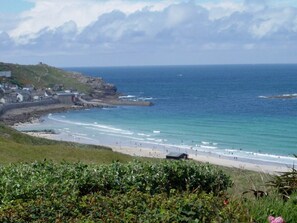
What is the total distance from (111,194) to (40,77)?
167211 millimetres

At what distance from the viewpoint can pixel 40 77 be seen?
564 feet

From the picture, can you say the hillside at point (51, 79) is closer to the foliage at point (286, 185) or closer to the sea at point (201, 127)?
the sea at point (201, 127)

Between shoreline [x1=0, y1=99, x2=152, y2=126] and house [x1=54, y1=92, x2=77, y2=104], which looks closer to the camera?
shoreline [x1=0, y1=99, x2=152, y2=126]

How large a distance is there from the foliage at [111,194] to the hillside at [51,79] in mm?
136192

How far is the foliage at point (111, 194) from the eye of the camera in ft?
22.0

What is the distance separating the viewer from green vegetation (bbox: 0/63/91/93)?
158375mm

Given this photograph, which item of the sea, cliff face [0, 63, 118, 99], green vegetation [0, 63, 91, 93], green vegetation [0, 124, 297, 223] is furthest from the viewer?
green vegetation [0, 63, 91, 93]

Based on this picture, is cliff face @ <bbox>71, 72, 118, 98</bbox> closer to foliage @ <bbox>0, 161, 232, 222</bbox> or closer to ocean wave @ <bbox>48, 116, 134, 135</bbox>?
ocean wave @ <bbox>48, 116, 134, 135</bbox>

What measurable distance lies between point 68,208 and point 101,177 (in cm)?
358

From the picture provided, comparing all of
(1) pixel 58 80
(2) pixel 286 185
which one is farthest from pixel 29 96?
(2) pixel 286 185

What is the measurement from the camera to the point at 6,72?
158 meters

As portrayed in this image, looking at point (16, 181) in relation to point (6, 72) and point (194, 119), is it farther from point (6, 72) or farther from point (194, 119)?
point (6, 72)

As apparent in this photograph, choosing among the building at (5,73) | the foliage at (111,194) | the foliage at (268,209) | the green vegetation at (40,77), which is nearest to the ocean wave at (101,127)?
the green vegetation at (40,77)

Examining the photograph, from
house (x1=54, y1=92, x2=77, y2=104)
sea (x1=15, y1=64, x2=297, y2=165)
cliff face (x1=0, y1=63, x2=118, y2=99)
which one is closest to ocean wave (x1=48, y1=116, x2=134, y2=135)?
sea (x1=15, y1=64, x2=297, y2=165)
